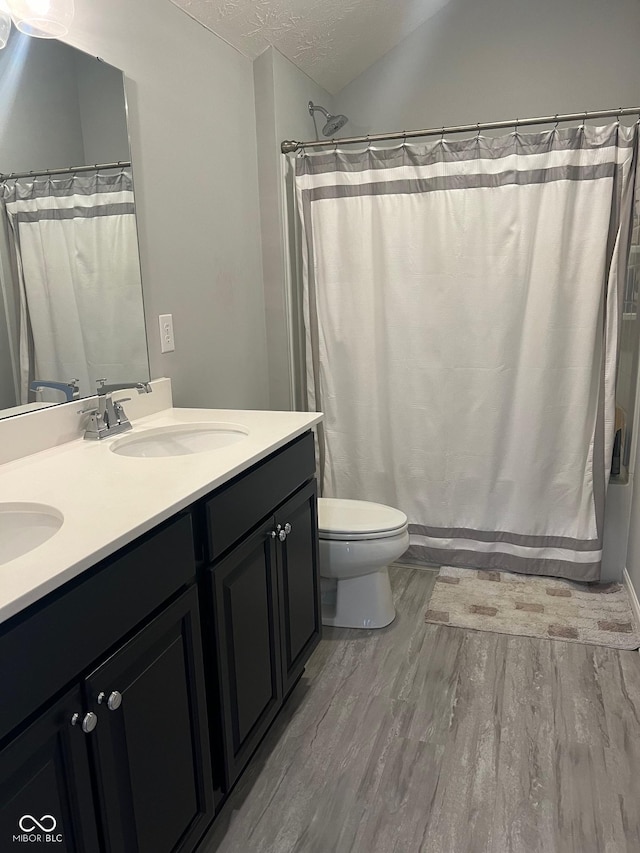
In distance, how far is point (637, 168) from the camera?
2.42 metres

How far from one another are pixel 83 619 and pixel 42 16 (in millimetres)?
1435

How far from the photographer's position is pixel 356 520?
7.79 ft

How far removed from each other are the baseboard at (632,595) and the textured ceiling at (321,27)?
2549mm

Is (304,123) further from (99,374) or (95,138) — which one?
(99,374)

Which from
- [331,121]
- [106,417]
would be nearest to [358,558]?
[106,417]

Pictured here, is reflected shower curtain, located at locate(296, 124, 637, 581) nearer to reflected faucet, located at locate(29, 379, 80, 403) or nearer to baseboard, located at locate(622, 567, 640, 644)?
baseboard, located at locate(622, 567, 640, 644)

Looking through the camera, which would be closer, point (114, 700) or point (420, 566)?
point (114, 700)

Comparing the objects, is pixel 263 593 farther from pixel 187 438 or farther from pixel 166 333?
pixel 166 333

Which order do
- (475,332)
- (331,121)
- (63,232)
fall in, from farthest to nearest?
1. (331,121)
2. (475,332)
3. (63,232)

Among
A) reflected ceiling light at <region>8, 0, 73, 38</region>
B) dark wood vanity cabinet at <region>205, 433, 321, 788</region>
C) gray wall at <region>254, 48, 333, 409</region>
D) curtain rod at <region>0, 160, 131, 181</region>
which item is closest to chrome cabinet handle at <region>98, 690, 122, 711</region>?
dark wood vanity cabinet at <region>205, 433, 321, 788</region>

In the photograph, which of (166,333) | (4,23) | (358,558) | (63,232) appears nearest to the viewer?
(4,23)

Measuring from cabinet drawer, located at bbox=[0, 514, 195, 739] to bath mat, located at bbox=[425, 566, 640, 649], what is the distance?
5.00 feet

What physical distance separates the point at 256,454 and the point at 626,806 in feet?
4.09

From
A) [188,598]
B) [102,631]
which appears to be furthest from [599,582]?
[102,631]
